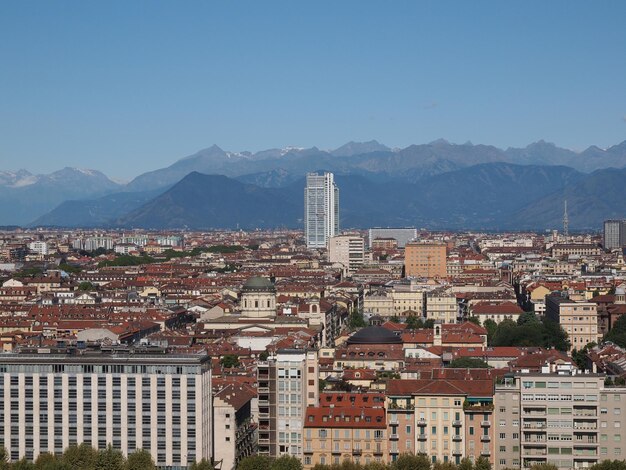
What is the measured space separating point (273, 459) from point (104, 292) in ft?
241

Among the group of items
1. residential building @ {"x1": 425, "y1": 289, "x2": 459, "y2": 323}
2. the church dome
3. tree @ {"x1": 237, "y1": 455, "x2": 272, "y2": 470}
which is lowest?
tree @ {"x1": 237, "y1": 455, "x2": 272, "y2": 470}

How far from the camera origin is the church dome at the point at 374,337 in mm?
72875

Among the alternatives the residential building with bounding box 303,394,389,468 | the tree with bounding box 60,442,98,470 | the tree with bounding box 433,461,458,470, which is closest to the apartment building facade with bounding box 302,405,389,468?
the residential building with bounding box 303,394,389,468

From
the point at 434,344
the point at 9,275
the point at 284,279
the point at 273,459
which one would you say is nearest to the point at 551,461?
the point at 273,459

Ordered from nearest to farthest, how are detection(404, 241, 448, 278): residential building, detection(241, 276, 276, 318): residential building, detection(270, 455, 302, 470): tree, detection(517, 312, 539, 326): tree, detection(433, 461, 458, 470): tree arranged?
detection(433, 461, 458, 470): tree, detection(270, 455, 302, 470): tree, detection(241, 276, 276, 318): residential building, detection(517, 312, 539, 326): tree, detection(404, 241, 448, 278): residential building

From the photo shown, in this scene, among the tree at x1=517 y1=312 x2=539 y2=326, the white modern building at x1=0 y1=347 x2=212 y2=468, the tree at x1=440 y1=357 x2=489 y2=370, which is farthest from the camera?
the tree at x1=517 y1=312 x2=539 y2=326

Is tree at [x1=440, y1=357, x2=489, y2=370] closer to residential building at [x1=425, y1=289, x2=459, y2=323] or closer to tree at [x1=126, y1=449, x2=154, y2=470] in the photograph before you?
tree at [x1=126, y1=449, x2=154, y2=470]

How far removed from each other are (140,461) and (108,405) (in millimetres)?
3087

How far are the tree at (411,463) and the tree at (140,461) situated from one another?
19.5ft

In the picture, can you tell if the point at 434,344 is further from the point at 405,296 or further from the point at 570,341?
the point at 405,296

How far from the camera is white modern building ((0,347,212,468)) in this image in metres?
45.9

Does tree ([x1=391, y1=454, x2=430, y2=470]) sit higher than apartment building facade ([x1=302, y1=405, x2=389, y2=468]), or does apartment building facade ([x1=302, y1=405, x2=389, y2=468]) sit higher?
apartment building facade ([x1=302, y1=405, x2=389, y2=468])

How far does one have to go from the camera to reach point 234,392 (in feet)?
166

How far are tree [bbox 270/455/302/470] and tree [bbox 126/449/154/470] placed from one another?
2109mm
